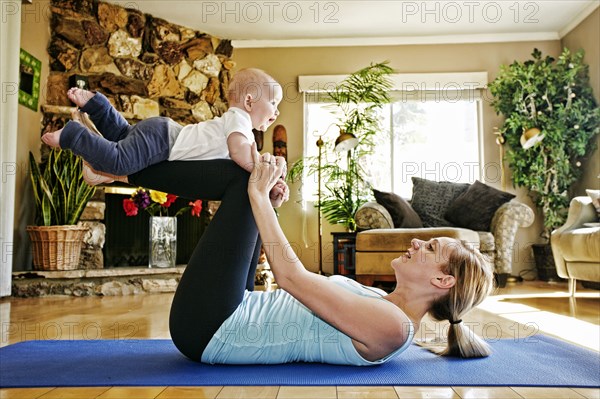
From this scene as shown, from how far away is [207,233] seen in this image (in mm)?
1491

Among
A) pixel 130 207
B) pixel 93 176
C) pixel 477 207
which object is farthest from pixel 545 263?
pixel 93 176

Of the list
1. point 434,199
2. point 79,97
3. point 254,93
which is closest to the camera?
point 79,97

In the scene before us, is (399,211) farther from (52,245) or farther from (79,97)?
(79,97)

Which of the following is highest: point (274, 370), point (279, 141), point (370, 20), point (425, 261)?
point (370, 20)

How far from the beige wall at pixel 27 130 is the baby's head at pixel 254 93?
10.9 feet

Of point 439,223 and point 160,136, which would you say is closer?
point 160,136

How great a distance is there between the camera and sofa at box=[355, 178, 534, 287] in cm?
418

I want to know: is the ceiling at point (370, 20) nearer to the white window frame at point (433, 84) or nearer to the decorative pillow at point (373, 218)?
the white window frame at point (433, 84)

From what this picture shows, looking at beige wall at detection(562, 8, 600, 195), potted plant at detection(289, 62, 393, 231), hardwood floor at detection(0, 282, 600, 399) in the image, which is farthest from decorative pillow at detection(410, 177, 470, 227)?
beige wall at detection(562, 8, 600, 195)

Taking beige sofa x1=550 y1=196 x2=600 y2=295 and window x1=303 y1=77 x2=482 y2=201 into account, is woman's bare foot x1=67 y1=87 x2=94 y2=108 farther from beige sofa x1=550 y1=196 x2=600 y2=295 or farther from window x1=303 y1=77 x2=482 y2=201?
window x1=303 y1=77 x2=482 y2=201

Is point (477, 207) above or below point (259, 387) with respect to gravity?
above

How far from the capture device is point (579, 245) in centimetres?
360

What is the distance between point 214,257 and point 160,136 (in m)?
0.38

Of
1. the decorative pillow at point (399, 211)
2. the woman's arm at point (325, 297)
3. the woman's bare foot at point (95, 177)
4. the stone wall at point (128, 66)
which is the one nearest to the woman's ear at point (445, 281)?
the woman's arm at point (325, 297)
